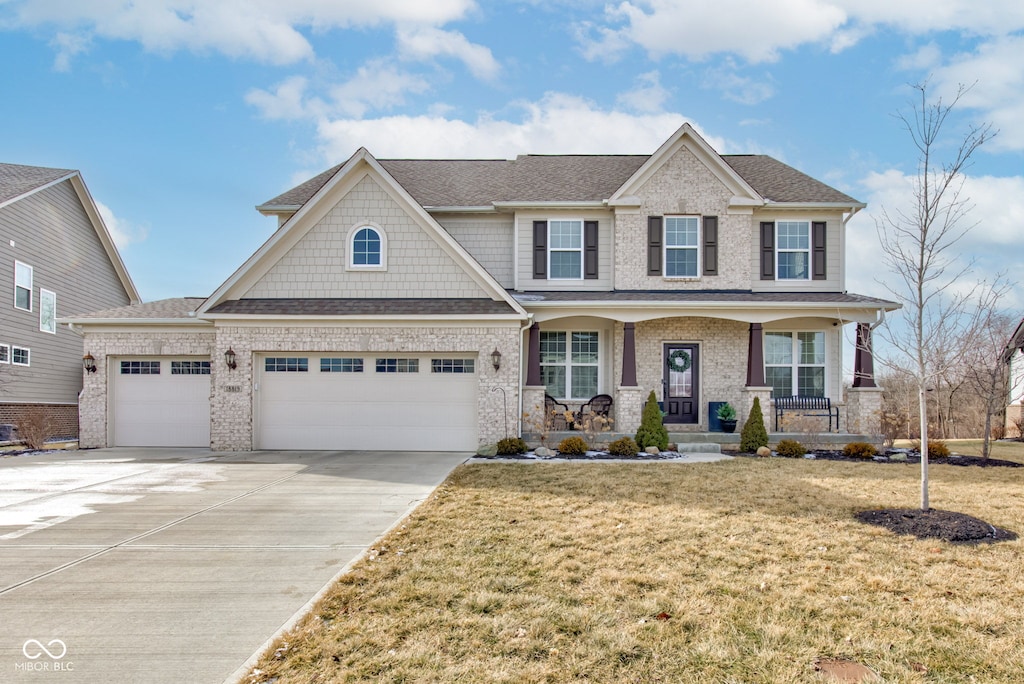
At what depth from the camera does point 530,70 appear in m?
14.2

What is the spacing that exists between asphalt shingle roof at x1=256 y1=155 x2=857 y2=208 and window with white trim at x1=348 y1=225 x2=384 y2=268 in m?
2.49

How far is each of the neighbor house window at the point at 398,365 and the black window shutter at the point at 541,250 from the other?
4.27m

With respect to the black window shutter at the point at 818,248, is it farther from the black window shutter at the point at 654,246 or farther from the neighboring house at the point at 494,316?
the black window shutter at the point at 654,246

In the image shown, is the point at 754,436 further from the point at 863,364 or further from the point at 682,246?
the point at 682,246

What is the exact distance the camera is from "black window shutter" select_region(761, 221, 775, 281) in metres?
16.6

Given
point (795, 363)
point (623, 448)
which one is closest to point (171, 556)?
point (623, 448)

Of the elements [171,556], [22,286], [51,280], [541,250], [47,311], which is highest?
[541,250]

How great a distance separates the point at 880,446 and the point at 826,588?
1126cm

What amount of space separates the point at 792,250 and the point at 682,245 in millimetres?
3025

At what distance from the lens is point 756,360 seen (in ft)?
50.2

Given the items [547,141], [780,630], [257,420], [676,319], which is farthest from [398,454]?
[547,141]

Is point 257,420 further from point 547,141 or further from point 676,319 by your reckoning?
point 547,141

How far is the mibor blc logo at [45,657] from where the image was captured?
3.70 metres

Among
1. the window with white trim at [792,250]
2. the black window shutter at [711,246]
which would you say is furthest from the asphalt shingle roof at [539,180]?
the black window shutter at [711,246]
